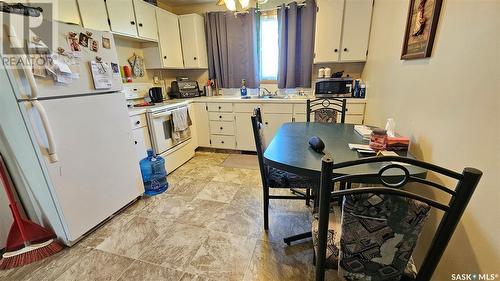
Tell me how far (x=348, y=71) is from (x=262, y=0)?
190 centimetres

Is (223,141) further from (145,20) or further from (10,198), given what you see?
(10,198)

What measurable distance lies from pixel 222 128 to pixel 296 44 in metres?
1.67

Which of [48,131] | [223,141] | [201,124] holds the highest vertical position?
[48,131]

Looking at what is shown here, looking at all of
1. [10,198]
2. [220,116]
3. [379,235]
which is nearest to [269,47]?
[220,116]

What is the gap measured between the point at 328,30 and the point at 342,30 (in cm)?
17

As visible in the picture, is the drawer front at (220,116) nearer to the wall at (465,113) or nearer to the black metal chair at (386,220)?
the wall at (465,113)

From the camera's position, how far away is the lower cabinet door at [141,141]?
89.7 inches

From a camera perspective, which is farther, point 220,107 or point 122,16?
point 220,107

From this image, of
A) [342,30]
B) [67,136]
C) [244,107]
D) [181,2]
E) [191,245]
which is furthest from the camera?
[181,2]

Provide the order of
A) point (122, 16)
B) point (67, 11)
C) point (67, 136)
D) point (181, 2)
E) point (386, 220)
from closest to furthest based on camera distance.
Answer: point (386, 220) < point (67, 136) < point (67, 11) < point (122, 16) < point (181, 2)

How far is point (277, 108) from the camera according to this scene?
3.02m

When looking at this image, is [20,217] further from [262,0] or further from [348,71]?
[348,71]

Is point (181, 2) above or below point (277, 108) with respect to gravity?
above

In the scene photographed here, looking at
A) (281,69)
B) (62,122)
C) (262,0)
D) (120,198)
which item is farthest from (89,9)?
(281,69)
